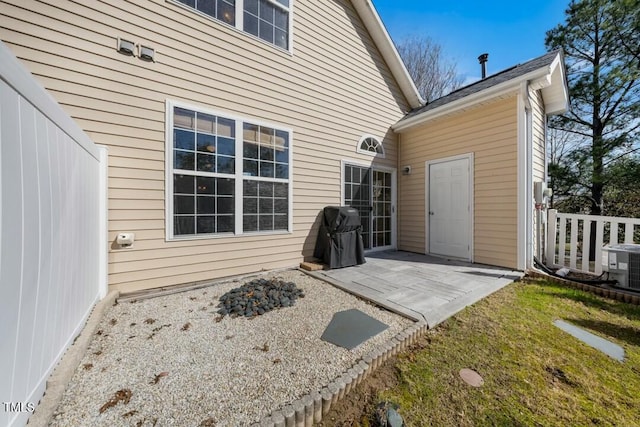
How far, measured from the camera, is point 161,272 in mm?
3350

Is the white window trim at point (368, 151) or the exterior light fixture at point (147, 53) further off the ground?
the exterior light fixture at point (147, 53)

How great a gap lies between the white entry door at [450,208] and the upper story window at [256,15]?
13.9 feet

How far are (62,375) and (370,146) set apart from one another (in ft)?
19.2

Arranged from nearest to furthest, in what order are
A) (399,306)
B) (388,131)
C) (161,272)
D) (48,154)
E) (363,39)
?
(48,154) → (399,306) → (161,272) → (363,39) → (388,131)

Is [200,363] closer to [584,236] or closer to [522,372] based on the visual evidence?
[522,372]

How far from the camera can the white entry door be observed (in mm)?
5012

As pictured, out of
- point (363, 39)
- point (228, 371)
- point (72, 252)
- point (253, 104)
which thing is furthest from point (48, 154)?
point (363, 39)

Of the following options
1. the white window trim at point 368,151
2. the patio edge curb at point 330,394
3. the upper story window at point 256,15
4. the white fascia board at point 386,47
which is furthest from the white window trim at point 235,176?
the white fascia board at point 386,47

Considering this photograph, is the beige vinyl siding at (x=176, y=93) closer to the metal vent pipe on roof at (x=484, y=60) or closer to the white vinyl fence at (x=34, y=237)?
the white vinyl fence at (x=34, y=237)

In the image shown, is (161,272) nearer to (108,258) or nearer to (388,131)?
(108,258)

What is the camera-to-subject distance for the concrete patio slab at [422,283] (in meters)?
2.83

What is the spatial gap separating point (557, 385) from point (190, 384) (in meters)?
2.67

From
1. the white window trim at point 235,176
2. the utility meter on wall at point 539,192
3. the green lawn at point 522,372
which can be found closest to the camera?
the green lawn at point 522,372

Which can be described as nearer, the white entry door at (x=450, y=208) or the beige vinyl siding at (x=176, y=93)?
the beige vinyl siding at (x=176, y=93)
